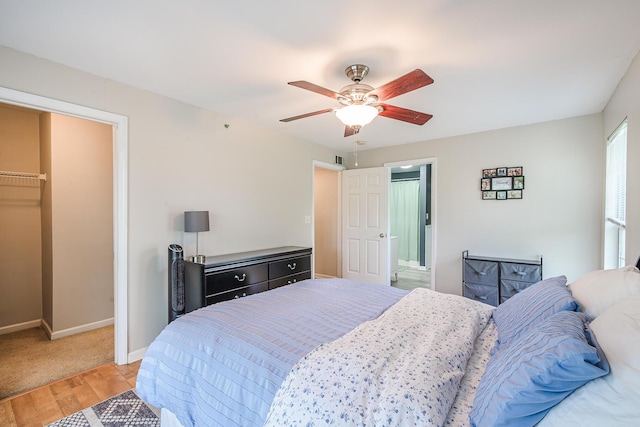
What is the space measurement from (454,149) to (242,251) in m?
3.29

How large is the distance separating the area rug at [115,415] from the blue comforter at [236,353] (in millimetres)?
531

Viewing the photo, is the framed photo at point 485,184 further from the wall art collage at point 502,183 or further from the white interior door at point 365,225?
the white interior door at point 365,225

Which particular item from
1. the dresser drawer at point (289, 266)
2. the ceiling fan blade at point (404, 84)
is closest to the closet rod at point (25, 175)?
the dresser drawer at point (289, 266)

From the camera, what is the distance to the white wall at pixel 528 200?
11.3ft

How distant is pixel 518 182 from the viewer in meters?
3.81

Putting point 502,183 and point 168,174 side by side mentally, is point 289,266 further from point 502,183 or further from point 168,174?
point 502,183

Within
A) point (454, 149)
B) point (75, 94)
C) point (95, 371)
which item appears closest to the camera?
point (75, 94)

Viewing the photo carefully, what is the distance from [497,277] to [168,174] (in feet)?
12.9

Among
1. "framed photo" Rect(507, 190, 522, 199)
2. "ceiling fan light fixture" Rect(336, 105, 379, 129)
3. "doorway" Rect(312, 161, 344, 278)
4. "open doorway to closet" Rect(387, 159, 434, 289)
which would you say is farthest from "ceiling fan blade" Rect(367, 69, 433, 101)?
"open doorway to closet" Rect(387, 159, 434, 289)

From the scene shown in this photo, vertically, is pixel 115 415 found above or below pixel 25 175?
below

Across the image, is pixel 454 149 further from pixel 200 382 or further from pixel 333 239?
pixel 200 382

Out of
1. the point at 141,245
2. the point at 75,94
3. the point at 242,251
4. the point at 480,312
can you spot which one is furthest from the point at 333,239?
the point at 75,94

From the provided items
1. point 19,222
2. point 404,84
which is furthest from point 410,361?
point 19,222

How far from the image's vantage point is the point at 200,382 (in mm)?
1338
